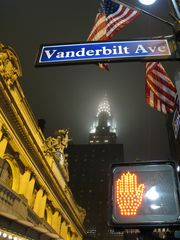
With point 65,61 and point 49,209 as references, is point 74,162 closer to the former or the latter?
point 49,209

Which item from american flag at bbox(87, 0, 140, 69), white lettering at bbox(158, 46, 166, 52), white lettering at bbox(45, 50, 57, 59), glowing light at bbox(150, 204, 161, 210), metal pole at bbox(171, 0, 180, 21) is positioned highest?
american flag at bbox(87, 0, 140, 69)

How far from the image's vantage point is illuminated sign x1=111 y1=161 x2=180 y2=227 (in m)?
2.55

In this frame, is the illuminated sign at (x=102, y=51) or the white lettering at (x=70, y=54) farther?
the white lettering at (x=70, y=54)

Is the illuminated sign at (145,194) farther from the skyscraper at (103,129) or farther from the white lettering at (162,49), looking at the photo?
the skyscraper at (103,129)

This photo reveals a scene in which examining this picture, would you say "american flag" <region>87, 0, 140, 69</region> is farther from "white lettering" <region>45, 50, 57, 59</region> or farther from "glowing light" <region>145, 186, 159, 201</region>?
"glowing light" <region>145, 186, 159, 201</region>

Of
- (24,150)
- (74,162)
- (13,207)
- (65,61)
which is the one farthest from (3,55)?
(74,162)

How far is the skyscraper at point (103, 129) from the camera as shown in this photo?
146 m

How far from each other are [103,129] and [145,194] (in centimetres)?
15410

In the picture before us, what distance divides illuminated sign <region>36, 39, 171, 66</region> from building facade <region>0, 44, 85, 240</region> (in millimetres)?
10307

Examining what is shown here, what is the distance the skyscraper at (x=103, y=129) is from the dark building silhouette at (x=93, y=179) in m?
33.9

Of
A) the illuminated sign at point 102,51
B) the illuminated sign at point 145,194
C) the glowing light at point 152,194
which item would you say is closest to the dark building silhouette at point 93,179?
the illuminated sign at point 102,51

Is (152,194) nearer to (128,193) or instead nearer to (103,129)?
(128,193)

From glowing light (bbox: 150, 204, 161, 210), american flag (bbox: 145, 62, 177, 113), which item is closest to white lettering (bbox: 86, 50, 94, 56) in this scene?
glowing light (bbox: 150, 204, 161, 210)

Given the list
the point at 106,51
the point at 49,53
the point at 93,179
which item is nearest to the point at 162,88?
the point at 106,51
